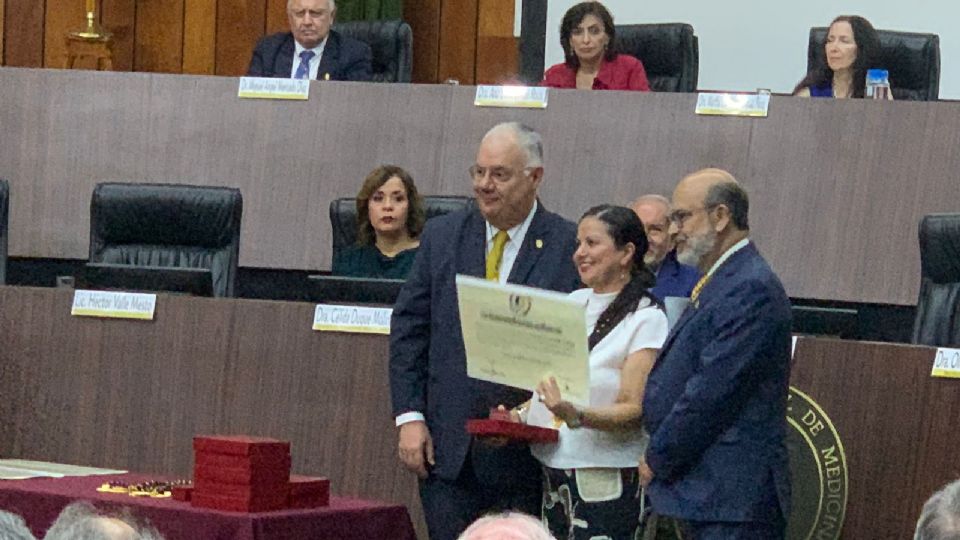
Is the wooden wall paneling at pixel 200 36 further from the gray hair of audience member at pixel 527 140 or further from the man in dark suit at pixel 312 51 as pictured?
the gray hair of audience member at pixel 527 140

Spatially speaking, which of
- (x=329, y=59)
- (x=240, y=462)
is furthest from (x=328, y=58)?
(x=240, y=462)

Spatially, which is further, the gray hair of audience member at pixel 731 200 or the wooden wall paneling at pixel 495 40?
the wooden wall paneling at pixel 495 40

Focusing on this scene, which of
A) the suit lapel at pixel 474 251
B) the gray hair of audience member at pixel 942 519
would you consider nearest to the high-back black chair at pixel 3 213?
the suit lapel at pixel 474 251

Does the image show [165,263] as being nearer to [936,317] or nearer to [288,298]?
[288,298]

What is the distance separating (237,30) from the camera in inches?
335

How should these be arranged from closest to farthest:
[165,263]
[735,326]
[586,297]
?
[735,326] → [586,297] → [165,263]

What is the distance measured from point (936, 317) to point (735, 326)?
179 centimetres

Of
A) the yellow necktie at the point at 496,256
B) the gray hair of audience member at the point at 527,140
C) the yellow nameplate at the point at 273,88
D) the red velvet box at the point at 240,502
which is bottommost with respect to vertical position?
the red velvet box at the point at 240,502

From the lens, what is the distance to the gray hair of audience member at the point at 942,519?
6.41ft

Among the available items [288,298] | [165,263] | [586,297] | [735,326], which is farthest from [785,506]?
[288,298]

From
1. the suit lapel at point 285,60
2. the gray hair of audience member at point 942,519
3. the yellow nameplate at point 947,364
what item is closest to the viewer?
the gray hair of audience member at point 942,519

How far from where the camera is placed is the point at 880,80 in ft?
22.0

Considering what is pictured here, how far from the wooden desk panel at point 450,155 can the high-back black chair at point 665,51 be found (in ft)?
3.27

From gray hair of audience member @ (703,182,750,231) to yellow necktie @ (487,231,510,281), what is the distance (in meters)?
0.63
